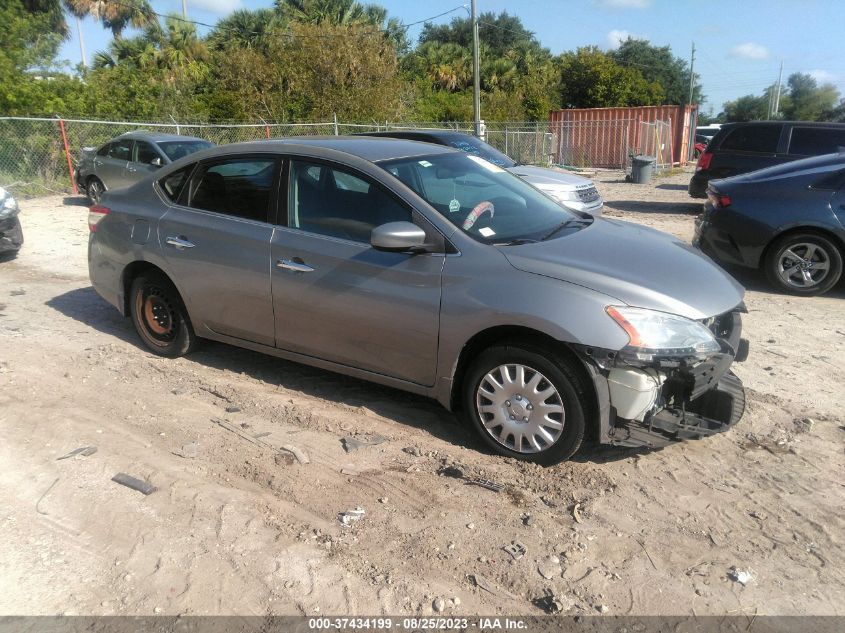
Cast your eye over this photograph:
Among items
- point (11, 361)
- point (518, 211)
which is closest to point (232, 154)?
point (518, 211)

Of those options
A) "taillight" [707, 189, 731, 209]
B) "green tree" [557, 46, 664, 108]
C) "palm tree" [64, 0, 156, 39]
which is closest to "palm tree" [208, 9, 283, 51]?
"palm tree" [64, 0, 156, 39]

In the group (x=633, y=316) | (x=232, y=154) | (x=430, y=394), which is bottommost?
(x=430, y=394)

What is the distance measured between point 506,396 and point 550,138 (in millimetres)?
27246

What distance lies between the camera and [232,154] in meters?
5.11

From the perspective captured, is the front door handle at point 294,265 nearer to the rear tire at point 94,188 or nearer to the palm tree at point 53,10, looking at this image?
the rear tire at point 94,188

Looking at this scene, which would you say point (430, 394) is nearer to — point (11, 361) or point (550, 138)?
point (11, 361)

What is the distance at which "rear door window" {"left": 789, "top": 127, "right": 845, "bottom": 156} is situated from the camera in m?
12.3

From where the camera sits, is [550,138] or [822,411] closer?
[822,411]

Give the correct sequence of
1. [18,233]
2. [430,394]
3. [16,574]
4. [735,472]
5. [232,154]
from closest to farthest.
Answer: [16,574]
[735,472]
[430,394]
[232,154]
[18,233]

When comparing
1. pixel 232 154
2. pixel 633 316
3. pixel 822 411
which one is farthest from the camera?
pixel 232 154

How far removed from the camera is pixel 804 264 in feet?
24.7

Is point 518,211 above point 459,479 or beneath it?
above

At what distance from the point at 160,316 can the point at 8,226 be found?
16.2 feet

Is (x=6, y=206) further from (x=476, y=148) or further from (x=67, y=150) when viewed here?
(x=67, y=150)
